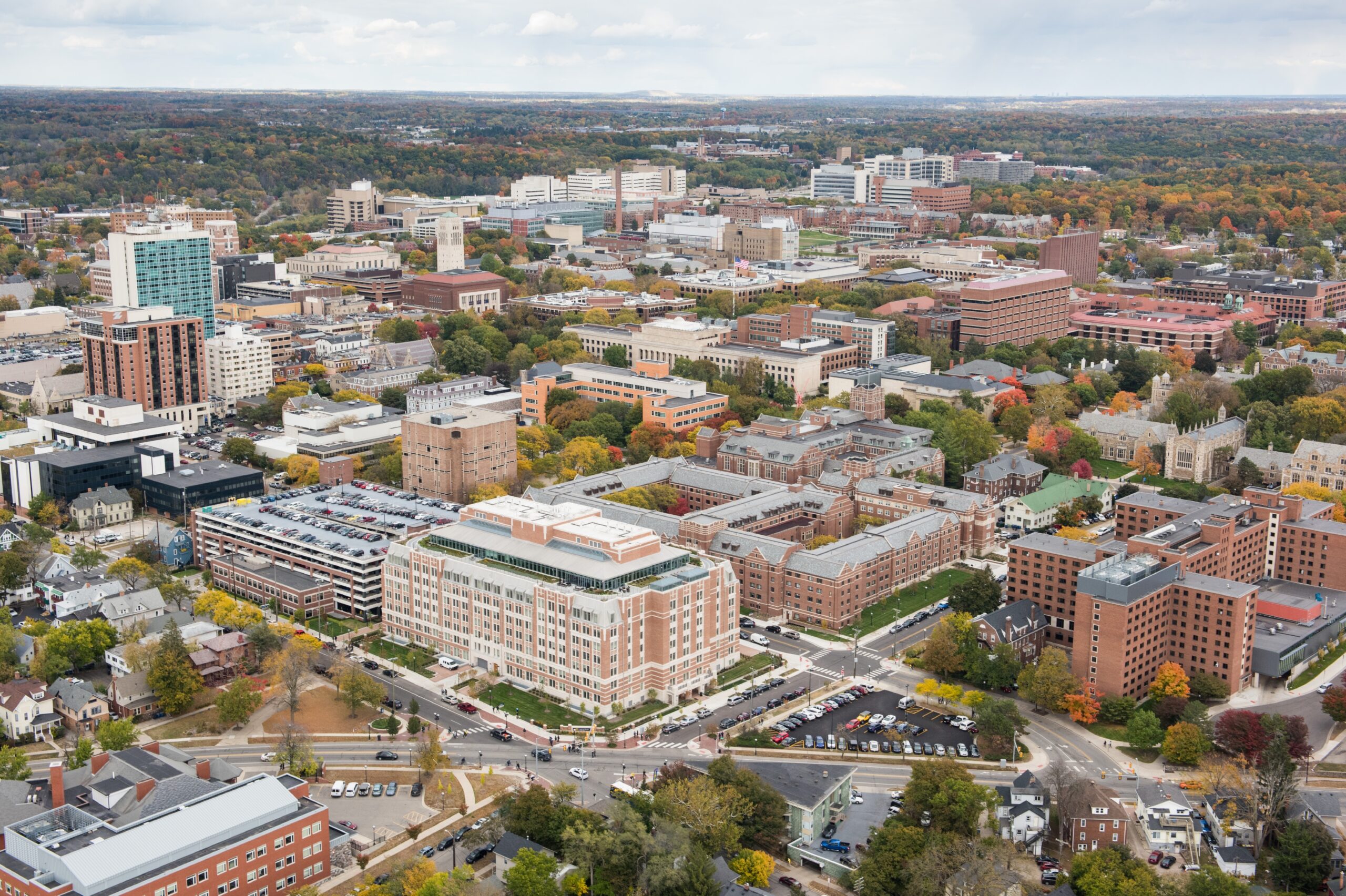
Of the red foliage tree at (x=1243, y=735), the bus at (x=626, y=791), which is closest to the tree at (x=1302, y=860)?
the red foliage tree at (x=1243, y=735)

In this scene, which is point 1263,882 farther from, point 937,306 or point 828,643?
point 937,306

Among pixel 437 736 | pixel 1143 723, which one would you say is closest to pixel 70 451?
pixel 437 736

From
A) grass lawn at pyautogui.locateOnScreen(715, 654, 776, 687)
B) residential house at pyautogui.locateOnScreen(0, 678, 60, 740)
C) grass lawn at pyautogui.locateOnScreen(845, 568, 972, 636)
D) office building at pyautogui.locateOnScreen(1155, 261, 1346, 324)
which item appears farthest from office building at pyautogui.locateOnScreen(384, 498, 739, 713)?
office building at pyautogui.locateOnScreen(1155, 261, 1346, 324)

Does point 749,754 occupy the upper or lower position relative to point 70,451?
lower

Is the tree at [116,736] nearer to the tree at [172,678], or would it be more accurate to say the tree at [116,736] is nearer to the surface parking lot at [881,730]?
the tree at [172,678]

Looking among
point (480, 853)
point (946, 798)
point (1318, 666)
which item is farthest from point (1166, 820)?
point (480, 853)

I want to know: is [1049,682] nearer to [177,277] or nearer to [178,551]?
[178,551]

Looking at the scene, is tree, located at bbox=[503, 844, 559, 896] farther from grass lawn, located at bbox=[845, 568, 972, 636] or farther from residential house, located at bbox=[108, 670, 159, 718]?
grass lawn, located at bbox=[845, 568, 972, 636]
